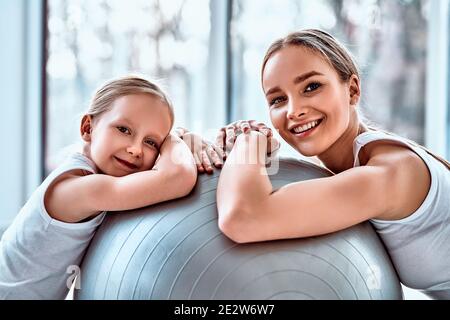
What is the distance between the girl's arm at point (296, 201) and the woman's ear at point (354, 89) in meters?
0.27

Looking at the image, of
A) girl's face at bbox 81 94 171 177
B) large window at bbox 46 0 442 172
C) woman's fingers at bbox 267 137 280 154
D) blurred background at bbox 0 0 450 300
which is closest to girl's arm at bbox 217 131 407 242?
woman's fingers at bbox 267 137 280 154

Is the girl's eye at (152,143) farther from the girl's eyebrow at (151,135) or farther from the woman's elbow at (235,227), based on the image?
the woman's elbow at (235,227)

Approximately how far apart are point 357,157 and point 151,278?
1.56 feet

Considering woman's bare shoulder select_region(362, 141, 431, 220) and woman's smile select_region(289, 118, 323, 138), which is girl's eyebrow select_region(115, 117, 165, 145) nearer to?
woman's smile select_region(289, 118, 323, 138)

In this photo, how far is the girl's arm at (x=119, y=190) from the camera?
102cm

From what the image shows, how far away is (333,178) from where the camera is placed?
97cm

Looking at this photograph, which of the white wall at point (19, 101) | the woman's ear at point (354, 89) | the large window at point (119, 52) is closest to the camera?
the woman's ear at point (354, 89)

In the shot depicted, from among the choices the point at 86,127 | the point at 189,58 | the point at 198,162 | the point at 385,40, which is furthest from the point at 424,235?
the point at 189,58

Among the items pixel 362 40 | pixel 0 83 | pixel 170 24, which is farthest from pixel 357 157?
pixel 170 24

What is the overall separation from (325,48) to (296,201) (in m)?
0.40

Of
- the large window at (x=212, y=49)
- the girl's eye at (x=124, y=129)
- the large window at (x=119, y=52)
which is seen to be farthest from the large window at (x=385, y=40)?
the girl's eye at (x=124, y=129)

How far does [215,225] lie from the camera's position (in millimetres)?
934

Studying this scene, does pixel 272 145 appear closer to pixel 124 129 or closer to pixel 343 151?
pixel 343 151
